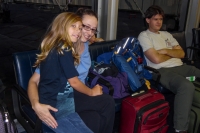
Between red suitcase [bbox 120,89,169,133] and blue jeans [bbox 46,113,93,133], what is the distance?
1.67 feet

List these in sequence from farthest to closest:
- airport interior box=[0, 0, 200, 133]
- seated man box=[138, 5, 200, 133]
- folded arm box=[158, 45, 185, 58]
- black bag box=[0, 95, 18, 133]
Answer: airport interior box=[0, 0, 200, 133]
folded arm box=[158, 45, 185, 58]
seated man box=[138, 5, 200, 133]
black bag box=[0, 95, 18, 133]

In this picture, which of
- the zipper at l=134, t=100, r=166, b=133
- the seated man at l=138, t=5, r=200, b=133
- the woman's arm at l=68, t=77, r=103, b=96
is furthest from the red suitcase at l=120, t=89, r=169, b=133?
the woman's arm at l=68, t=77, r=103, b=96

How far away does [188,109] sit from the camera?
1.87m

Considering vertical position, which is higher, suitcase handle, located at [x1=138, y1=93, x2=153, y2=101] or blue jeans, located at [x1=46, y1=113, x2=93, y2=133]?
blue jeans, located at [x1=46, y1=113, x2=93, y2=133]

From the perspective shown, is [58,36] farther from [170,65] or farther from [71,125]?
[170,65]

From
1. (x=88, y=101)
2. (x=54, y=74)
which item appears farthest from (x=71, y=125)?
(x=54, y=74)

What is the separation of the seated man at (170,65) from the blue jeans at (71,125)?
3.24 feet

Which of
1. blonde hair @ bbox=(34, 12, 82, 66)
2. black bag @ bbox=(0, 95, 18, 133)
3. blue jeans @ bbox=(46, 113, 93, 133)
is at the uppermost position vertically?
blonde hair @ bbox=(34, 12, 82, 66)

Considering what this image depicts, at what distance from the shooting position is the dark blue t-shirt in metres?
1.22

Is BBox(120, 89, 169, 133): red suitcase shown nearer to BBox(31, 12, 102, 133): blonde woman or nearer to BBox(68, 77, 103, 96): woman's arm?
BBox(68, 77, 103, 96): woman's arm

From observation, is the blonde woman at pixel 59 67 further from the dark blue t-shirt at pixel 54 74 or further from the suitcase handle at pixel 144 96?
the suitcase handle at pixel 144 96

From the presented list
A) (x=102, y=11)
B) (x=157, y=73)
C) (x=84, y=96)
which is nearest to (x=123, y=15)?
(x=102, y=11)

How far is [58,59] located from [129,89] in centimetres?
91

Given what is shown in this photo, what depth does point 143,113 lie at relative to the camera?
1.66 m
